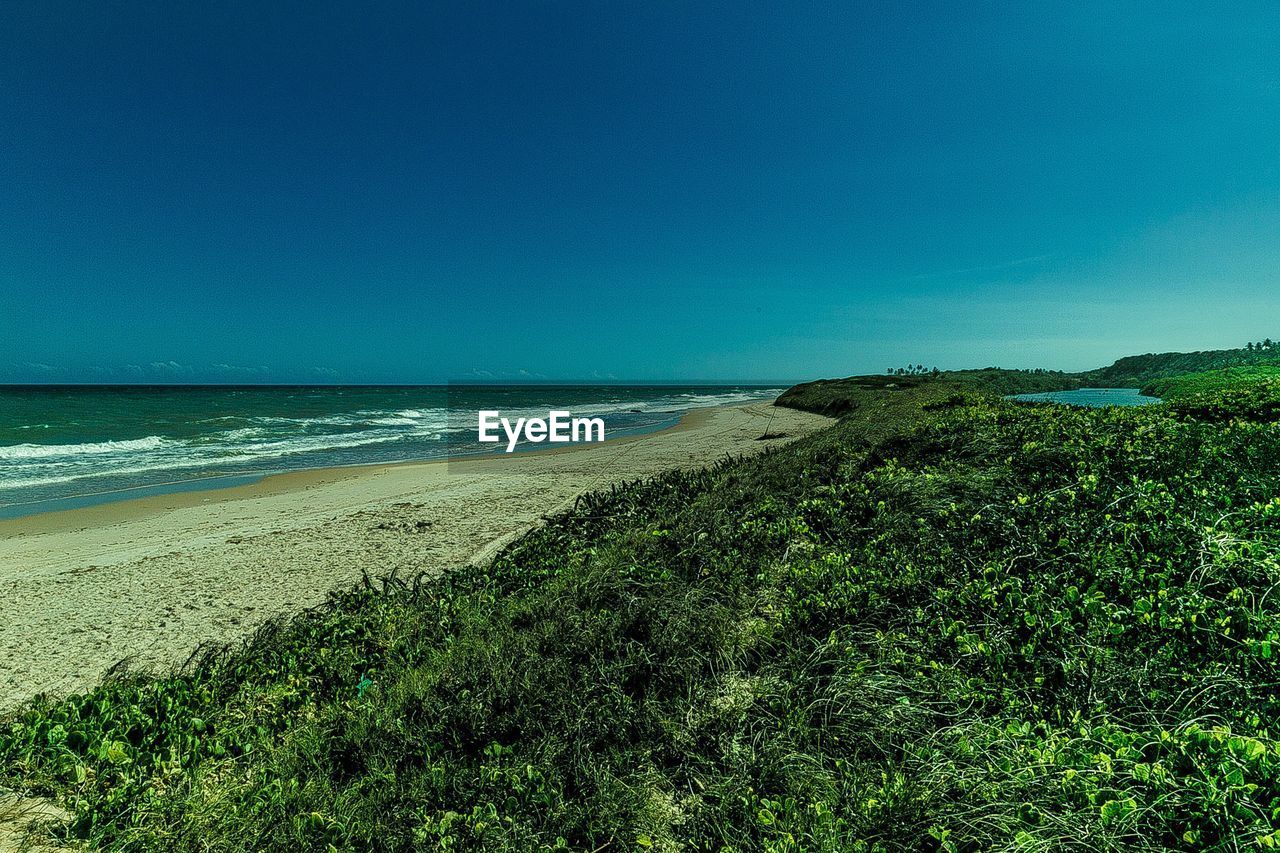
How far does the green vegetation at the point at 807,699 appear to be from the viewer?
2.45 m

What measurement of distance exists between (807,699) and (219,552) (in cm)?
981

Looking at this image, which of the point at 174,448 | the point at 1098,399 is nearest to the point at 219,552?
the point at 174,448

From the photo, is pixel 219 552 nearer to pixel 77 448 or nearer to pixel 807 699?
pixel 807 699

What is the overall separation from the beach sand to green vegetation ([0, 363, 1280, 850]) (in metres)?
1.46

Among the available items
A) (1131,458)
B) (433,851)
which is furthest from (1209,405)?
(433,851)

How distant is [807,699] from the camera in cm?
328

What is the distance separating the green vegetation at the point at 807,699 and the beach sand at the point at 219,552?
4.80ft

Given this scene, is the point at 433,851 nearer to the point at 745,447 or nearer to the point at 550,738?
the point at 550,738

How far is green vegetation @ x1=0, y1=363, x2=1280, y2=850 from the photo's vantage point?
2.45 metres

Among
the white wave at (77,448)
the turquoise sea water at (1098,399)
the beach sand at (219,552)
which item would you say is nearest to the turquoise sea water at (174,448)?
the white wave at (77,448)

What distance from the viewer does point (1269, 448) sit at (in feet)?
15.0

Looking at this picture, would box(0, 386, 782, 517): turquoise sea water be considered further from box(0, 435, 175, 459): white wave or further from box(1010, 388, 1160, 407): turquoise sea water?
box(1010, 388, 1160, 407): turquoise sea water

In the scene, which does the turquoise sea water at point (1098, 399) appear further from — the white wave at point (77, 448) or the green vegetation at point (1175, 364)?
the white wave at point (77, 448)

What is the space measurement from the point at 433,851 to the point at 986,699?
3112 millimetres
